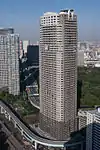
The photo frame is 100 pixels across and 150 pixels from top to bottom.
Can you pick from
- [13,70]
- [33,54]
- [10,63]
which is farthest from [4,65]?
[33,54]

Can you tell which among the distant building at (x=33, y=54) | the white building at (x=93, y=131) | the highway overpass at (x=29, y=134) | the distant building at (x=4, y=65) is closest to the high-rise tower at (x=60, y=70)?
the highway overpass at (x=29, y=134)

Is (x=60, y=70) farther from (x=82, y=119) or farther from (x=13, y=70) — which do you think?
(x=13, y=70)

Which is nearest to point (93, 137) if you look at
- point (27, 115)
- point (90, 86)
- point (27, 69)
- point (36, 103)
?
point (27, 115)

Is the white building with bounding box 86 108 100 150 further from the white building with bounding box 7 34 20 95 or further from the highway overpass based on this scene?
the white building with bounding box 7 34 20 95

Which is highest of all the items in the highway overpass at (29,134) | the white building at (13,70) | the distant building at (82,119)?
the white building at (13,70)

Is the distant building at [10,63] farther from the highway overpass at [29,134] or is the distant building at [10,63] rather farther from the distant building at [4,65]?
the highway overpass at [29,134]

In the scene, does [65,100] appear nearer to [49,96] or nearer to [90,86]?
[49,96]
